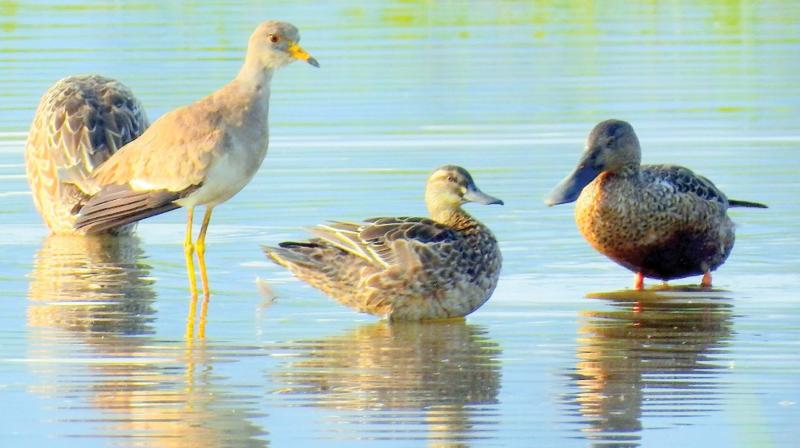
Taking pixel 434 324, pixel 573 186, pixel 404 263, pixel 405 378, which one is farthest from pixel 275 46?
pixel 405 378

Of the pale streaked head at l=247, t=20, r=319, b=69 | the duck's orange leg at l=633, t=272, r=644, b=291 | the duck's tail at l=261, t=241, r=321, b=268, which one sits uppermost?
the pale streaked head at l=247, t=20, r=319, b=69

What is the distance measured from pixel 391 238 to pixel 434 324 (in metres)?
0.50

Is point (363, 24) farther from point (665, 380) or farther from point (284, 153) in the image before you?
point (665, 380)

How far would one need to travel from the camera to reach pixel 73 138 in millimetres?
13523

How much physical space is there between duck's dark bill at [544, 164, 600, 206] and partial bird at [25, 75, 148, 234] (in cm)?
294

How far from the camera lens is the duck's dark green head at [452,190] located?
1104cm

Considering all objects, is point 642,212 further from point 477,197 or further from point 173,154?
point 173,154

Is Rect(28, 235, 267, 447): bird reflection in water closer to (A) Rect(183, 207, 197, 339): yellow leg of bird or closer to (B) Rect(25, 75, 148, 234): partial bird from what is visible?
(A) Rect(183, 207, 197, 339): yellow leg of bird

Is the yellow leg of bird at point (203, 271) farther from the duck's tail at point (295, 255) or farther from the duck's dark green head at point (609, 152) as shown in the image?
the duck's dark green head at point (609, 152)

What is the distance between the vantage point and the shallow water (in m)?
8.50

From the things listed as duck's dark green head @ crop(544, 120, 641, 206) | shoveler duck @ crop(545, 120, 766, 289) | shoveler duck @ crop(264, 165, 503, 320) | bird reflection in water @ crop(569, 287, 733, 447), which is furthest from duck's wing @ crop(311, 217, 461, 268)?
duck's dark green head @ crop(544, 120, 641, 206)

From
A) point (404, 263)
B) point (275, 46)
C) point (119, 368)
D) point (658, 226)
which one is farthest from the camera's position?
point (658, 226)

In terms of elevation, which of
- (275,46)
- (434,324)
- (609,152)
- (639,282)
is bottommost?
(639,282)

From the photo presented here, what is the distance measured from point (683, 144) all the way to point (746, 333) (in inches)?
240
